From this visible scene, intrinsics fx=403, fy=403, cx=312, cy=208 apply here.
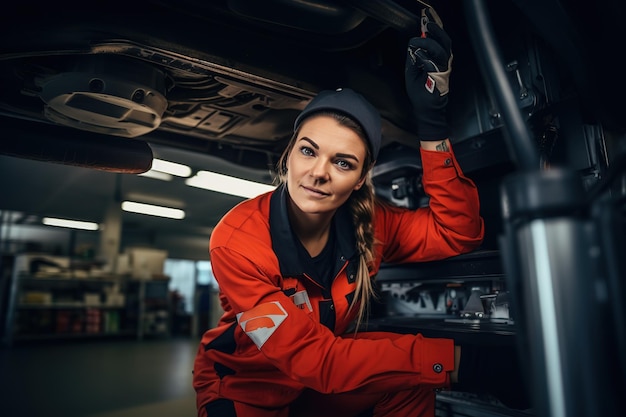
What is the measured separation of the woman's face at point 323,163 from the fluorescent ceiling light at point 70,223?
920cm

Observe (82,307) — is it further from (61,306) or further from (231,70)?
(231,70)

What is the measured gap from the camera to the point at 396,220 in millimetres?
1214

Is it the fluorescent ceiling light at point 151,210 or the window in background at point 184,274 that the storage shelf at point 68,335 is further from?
the window in background at point 184,274

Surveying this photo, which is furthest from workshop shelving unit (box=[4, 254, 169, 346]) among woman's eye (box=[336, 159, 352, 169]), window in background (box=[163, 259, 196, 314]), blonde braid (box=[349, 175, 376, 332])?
woman's eye (box=[336, 159, 352, 169])

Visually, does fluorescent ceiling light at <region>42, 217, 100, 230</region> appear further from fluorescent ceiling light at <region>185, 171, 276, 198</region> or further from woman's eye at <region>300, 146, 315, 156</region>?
woman's eye at <region>300, 146, 315, 156</region>

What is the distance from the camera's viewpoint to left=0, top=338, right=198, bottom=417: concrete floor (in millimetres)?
2369

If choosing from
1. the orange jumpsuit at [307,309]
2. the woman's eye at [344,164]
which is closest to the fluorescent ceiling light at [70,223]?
the orange jumpsuit at [307,309]

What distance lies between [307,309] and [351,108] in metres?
0.49

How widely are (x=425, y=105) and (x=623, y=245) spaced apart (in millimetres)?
721

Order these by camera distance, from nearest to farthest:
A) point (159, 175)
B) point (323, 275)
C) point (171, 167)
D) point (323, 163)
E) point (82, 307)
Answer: point (323, 163), point (323, 275), point (171, 167), point (159, 175), point (82, 307)

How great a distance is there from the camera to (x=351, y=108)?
947 mm

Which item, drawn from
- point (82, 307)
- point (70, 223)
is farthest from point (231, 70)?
point (70, 223)

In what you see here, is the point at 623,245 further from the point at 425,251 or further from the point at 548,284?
the point at 425,251

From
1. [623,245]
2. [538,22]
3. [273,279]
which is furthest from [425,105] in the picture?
[623,245]
